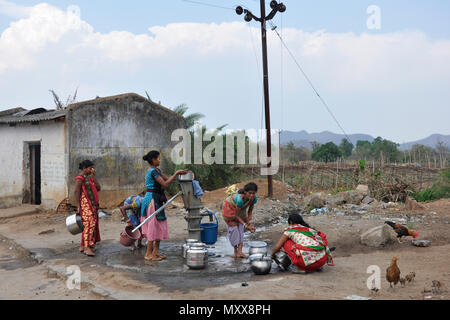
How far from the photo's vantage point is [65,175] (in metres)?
11.8

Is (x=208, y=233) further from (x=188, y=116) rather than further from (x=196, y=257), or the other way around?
(x=188, y=116)

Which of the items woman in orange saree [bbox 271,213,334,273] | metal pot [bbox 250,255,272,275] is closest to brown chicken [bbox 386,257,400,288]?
woman in orange saree [bbox 271,213,334,273]

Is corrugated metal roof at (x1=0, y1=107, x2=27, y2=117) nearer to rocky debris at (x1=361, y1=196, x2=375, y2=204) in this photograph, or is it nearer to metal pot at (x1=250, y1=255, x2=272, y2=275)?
rocky debris at (x1=361, y1=196, x2=375, y2=204)

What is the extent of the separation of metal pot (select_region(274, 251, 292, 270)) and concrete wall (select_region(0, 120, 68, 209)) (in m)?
8.23

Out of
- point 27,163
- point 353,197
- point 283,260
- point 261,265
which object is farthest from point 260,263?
point 27,163

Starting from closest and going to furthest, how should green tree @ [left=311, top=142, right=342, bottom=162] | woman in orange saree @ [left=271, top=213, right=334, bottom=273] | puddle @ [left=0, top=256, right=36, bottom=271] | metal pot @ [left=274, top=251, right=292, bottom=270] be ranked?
woman in orange saree @ [left=271, top=213, right=334, bottom=273] → metal pot @ [left=274, top=251, right=292, bottom=270] → puddle @ [left=0, top=256, right=36, bottom=271] → green tree @ [left=311, top=142, right=342, bottom=162]

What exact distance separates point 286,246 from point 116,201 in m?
8.44

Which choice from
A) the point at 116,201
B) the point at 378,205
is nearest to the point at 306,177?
the point at 378,205

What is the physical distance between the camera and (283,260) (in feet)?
18.1

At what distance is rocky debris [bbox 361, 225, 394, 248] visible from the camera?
22.9 feet

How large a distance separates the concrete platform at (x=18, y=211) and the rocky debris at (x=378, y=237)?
9.68 meters

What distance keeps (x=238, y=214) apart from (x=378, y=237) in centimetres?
262

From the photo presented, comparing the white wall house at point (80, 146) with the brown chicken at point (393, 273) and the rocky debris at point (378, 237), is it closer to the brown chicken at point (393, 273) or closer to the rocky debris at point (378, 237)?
the rocky debris at point (378, 237)
